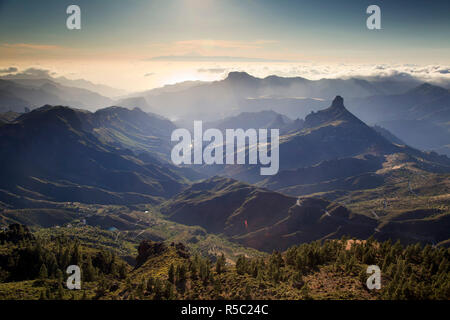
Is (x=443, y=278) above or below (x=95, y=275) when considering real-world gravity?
above

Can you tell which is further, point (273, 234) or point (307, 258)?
point (273, 234)

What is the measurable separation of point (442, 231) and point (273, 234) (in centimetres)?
9900
